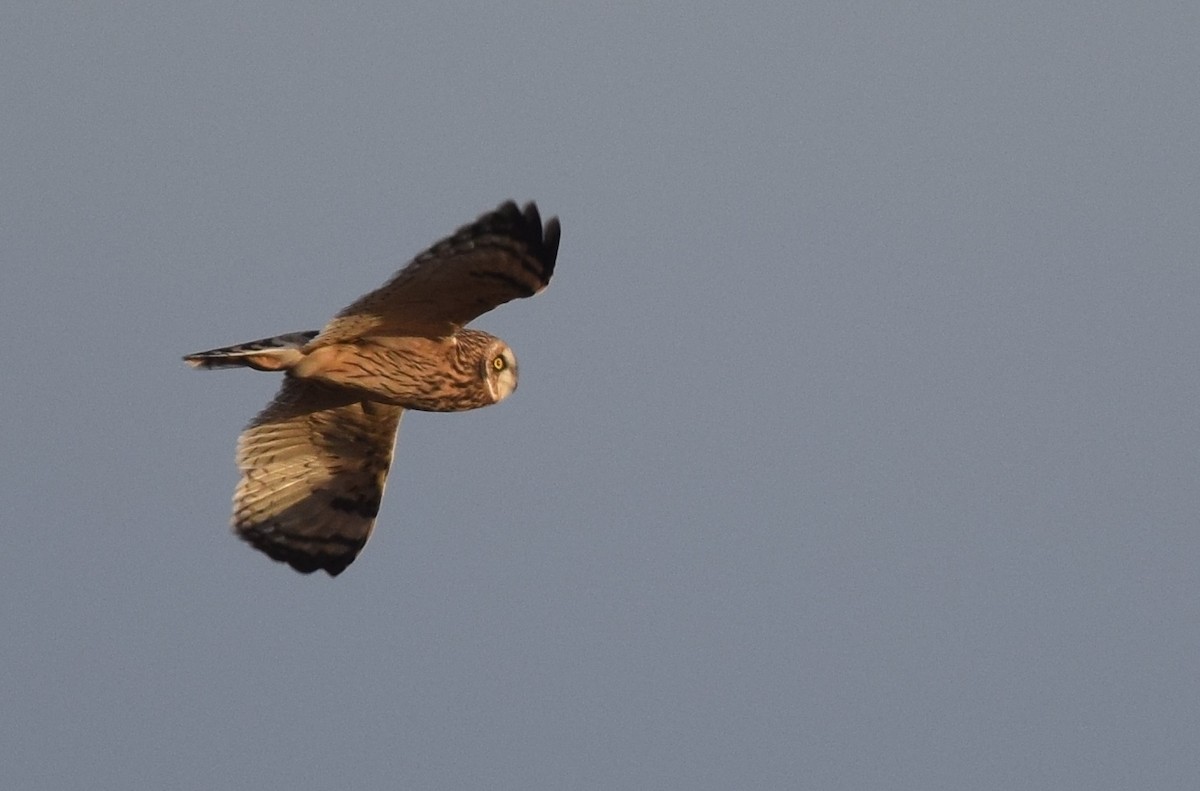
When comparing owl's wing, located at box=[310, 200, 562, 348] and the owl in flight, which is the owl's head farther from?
owl's wing, located at box=[310, 200, 562, 348]

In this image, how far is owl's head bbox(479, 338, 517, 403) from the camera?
11242 millimetres

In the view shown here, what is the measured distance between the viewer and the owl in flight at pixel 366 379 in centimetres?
1005

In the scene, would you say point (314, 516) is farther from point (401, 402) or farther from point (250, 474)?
point (401, 402)

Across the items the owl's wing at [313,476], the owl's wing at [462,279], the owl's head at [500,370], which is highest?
the owl's wing at [462,279]

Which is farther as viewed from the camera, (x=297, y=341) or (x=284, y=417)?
(x=284, y=417)

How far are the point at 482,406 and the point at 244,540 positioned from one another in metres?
1.93

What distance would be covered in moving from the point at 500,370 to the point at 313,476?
1643 mm

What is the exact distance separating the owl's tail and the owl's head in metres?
0.97

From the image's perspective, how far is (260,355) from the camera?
10.7 meters

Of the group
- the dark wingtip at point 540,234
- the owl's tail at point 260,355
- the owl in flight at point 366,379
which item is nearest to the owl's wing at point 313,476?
the owl in flight at point 366,379

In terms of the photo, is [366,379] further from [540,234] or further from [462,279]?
[540,234]

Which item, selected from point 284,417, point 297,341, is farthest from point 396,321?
point 284,417

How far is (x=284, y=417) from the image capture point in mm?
12156

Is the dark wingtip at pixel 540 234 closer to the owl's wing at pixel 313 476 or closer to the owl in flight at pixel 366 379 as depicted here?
the owl in flight at pixel 366 379
